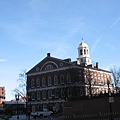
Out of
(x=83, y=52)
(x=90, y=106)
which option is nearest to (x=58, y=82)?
(x=83, y=52)

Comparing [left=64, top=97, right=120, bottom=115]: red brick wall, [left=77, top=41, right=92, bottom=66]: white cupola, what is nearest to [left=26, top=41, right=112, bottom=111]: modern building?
[left=77, top=41, right=92, bottom=66]: white cupola

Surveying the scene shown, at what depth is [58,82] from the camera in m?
87.6

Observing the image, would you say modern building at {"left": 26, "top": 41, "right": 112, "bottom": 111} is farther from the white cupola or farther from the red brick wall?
the red brick wall

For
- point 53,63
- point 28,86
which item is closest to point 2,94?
point 28,86

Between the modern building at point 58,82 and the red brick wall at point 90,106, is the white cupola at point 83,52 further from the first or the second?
the red brick wall at point 90,106

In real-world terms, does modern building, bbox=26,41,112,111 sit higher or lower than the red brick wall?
higher

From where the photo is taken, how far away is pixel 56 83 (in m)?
88.2

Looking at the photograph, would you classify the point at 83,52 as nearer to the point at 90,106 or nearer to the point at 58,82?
the point at 58,82

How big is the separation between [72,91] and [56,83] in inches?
398

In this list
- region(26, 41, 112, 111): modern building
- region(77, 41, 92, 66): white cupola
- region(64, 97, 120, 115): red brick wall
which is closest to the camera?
region(64, 97, 120, 115): red brick wall

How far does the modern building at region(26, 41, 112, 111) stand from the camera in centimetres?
8394

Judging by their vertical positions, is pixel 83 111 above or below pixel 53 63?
below

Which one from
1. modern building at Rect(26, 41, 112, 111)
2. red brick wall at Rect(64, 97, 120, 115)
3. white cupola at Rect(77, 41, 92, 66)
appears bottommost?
red brick wall at Rect(64, 97, 120, 115)

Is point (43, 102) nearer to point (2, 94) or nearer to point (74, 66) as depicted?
point (74, 66)
